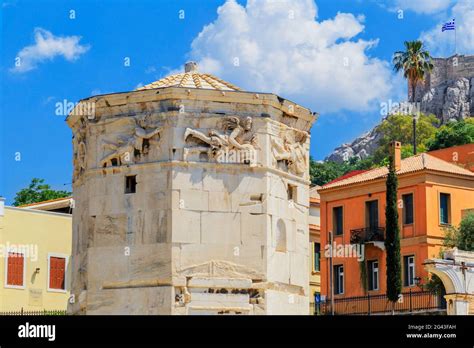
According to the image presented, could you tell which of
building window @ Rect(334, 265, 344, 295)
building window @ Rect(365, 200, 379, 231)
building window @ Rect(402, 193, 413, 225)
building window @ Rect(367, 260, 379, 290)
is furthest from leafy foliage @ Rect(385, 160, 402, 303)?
building window @ Rect(334, 265, 344, 295)

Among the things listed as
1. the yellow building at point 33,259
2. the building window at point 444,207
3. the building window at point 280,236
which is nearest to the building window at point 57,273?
the yellow building at point 33,259

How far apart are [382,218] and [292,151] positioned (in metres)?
32.1

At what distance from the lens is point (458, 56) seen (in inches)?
5207

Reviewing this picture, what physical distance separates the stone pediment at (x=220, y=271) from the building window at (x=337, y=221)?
3506cm

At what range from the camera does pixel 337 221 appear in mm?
55031

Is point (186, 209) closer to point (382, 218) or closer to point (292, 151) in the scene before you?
point (292, 151)

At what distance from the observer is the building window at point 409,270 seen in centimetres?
5009

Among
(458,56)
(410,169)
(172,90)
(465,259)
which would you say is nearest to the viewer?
(172,90)

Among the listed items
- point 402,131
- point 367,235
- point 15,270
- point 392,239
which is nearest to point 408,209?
point 367,235

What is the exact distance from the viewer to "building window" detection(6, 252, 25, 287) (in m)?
40.9

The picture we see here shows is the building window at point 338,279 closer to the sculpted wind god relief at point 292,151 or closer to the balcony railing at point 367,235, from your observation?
the balcony railing at point 367,235

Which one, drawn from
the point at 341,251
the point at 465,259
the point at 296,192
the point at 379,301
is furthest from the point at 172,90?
the point at 341,251
